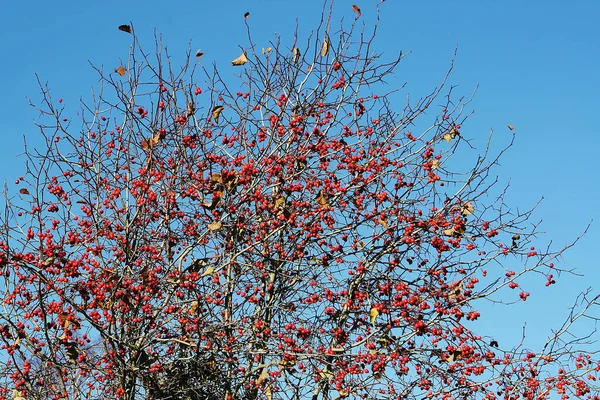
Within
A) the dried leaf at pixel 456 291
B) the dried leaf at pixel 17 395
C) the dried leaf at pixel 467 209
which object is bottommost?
the dried leaf at pixel 17 395

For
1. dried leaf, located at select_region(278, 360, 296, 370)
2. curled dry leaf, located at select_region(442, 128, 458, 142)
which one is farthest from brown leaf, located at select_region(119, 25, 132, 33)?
curled dry leaf, located at select_region(442, 128, 458, 142)

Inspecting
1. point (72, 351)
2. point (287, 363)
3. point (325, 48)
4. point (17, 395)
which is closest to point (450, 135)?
point (325, 48)

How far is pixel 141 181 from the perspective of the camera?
852cm

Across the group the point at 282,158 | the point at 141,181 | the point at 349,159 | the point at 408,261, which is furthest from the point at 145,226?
the point at 408,261

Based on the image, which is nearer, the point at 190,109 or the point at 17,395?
the point at 17,395

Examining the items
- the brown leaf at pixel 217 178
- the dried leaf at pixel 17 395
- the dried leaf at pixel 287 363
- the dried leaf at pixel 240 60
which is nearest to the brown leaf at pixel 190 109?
the dried leaf at pixel 240 60

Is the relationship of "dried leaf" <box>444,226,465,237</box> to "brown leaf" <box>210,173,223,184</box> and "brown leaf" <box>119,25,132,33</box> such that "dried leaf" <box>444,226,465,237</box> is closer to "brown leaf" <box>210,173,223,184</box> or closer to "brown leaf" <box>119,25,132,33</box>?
"brown leaf" <box>210,173,223,184</box>

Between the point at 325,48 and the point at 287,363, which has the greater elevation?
the point at 325,48

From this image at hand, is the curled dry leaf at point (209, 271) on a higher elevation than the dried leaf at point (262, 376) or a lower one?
higher

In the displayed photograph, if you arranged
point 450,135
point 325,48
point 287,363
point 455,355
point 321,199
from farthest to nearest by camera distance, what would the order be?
point 450,135 → point 325,48 → point 321,199 → point 455,355 → point 287,363

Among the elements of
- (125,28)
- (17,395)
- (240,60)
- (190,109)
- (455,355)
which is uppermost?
Result: (125,28)

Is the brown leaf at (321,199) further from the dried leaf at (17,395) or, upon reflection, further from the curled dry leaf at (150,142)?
the dried leaf at (17,395)

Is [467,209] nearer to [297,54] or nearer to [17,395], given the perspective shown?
[297,54]

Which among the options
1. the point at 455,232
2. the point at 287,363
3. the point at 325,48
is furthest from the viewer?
the point at 325,48
